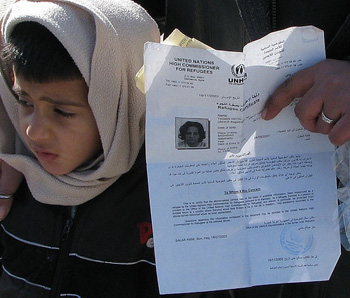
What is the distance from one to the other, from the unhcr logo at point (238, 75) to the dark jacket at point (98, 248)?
0.42m

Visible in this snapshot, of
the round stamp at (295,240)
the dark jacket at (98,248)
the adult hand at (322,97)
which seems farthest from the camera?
the dark jacket at (98,248)

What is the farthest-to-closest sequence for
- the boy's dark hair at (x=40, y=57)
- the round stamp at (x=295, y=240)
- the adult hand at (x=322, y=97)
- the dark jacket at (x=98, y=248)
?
the dark jacket at (x=98, y=248) < the boy's dark hair at (x=40, y=57) < the round stamp at (x=295, y=240) < the adult hand at (x=322, y=97)

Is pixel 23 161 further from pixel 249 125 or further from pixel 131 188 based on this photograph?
pixel 249 125

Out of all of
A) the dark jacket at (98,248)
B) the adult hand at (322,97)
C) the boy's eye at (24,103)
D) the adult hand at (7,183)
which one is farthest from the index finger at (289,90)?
the adult hand at (7,183)

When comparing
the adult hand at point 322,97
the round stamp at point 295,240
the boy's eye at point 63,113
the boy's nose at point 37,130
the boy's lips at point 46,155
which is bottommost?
the round stamp at point 295,240

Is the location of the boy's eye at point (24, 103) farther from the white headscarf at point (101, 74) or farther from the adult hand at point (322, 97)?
the adult hand at point (322, 97)

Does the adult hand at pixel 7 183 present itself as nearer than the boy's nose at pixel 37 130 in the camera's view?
No

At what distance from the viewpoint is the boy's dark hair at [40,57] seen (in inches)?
40.9

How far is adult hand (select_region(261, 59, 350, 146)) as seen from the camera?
808 mm

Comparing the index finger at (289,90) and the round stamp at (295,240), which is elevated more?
the index finger at (289,90)

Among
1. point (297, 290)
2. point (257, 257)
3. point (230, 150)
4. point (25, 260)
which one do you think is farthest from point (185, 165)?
Answer: point (25, 260)

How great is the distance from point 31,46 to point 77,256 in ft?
1.73

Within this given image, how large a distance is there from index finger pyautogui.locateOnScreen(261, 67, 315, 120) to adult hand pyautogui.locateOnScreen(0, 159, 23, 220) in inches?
29.5

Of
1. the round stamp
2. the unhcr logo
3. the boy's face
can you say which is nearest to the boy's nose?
the boy's face
